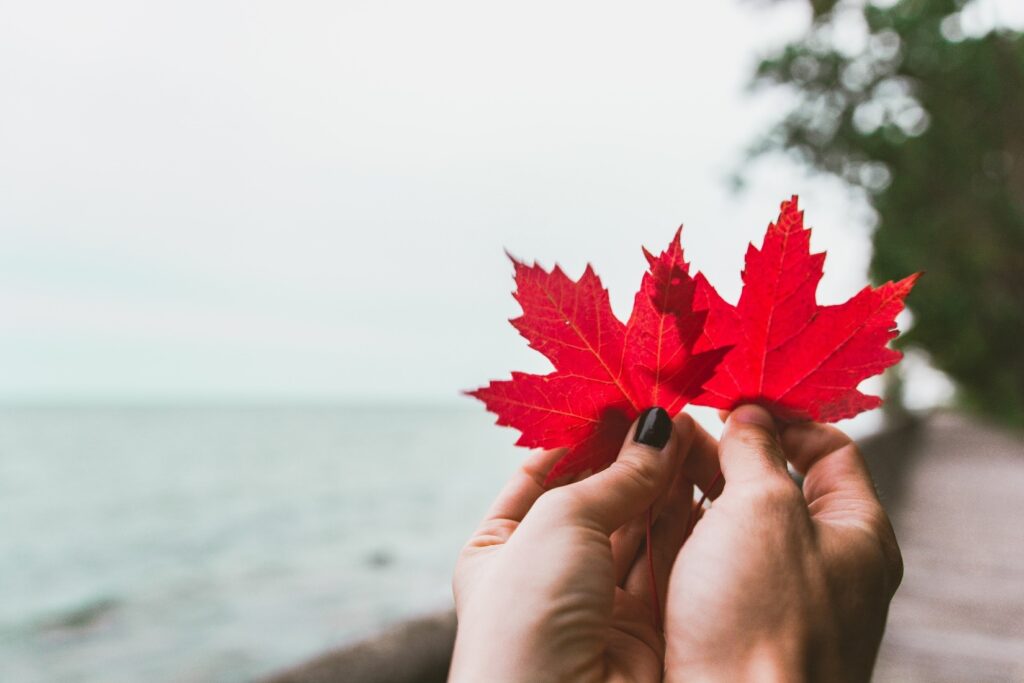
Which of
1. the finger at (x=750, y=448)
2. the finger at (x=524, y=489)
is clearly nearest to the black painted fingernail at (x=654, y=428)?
the finger at (x=750, y=448)

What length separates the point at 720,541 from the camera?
1.10 m

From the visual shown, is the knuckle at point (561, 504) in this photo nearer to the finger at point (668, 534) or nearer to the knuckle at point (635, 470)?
the knuckle at point (635, 470)

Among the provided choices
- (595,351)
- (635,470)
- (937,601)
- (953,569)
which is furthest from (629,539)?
(953,569)

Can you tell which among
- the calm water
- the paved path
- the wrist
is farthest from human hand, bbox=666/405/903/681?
the paved path

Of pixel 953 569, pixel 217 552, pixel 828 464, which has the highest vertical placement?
pixel 828 464

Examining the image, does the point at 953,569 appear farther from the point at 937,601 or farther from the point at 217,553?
the point at 217,553

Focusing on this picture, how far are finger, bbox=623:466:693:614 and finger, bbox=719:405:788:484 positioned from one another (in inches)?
14.4

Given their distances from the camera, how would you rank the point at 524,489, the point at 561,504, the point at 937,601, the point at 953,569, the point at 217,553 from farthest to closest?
the point at 217,553 < the point at 953,569 < the point at 937,601 < the point at 524,489 < the point at 561,504

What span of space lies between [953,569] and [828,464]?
17.0ft

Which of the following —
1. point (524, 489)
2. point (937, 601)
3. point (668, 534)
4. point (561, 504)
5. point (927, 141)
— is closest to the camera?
point (561, 504)

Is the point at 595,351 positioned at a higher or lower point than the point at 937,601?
higher

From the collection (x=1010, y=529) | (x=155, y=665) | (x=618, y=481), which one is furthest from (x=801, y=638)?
(x=155, y=665)

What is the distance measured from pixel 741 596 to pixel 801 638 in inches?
3.7

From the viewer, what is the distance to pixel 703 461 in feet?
4.89
